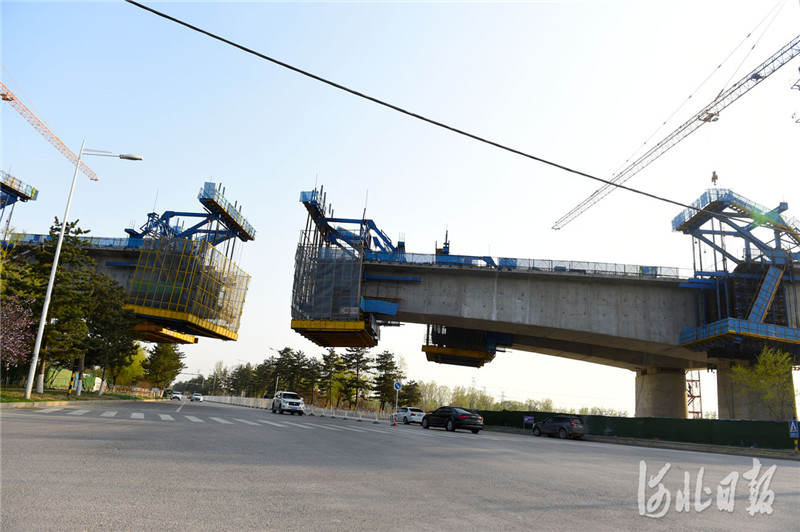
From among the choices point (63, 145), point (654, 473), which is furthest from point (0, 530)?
point (63, 145)

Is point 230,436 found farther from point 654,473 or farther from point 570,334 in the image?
point 570,334

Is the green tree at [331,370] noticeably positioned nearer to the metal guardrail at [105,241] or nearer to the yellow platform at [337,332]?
the yellow platform at [337,332]

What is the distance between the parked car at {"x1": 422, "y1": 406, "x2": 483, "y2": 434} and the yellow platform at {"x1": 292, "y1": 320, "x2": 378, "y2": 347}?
48.8ft

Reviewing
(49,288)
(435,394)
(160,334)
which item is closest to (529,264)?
(49,288)

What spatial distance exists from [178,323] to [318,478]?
52.3 meters

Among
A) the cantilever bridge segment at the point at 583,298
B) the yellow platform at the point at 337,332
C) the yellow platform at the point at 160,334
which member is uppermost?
the cantilever bridge segment at the point at 583,298

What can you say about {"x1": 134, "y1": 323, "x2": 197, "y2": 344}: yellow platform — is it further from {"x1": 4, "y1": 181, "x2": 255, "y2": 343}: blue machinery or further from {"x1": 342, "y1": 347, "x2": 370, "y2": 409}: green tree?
{"x1": 342, "y1": 347, "x2": 370, "y2": 409}: green tree

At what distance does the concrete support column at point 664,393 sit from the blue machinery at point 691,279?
950 cm

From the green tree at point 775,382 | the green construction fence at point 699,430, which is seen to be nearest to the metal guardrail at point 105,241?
the green construction fence at point 699,430

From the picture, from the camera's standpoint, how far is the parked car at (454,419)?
26500 millimetres

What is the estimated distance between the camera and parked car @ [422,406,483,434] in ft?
86.9

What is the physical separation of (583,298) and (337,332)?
22.4m

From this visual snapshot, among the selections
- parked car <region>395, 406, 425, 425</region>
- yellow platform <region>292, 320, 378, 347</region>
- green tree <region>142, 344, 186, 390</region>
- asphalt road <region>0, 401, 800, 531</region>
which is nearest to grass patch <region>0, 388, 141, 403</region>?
asphalt road <region>0, 401, 800, 531</region>

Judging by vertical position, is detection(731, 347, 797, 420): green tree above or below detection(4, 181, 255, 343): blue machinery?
below
